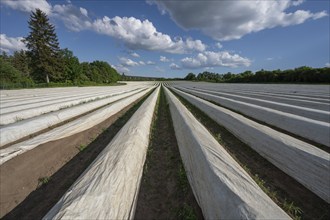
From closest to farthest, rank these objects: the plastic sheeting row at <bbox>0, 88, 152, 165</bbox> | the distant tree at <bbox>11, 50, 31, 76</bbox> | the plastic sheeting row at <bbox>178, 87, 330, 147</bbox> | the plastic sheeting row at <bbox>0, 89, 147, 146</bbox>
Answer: the plastic sheeting row at <bbox>0, 88, 152, 165</bbox>
the plastic sheeting row at <bbox>178, 87, 330, 147</bbox>
the plastic sheeting row at <bbox>0, 89, 147, 146</bbox>
the distant tree at <bbox>11, 50, 31, 76</bbox>

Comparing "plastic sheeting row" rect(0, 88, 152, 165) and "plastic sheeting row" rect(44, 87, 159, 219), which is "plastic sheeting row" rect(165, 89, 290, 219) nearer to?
"plastic sheeting row" rect(44, 87, 159, 219)

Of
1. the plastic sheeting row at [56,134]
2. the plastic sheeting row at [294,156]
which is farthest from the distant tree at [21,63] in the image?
the plastic sheeting row at [294,156]

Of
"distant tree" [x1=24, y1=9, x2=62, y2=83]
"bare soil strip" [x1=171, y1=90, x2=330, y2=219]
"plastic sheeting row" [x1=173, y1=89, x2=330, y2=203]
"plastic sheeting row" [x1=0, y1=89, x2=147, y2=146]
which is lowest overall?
"bare soil strip" [x1=171, y1=90, x2=330, y2=219]

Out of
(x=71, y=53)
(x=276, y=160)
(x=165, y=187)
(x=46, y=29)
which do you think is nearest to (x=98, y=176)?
(x=165, y=187)

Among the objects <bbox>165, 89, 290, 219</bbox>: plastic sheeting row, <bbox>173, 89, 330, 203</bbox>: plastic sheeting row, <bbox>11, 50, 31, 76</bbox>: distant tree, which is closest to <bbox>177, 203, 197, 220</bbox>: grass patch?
<bbox>165, 89, 290, 219</bbox>: plastic sheeting row

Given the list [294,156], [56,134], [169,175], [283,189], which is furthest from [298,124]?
[56,134]

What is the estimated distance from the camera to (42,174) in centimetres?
326

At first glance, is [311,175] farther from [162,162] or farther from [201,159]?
[162,162]

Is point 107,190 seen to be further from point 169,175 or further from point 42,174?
point 42,174

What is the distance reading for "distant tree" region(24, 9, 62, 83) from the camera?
32.0 m

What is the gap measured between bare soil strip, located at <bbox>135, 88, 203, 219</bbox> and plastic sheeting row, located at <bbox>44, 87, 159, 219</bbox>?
189 millimetres

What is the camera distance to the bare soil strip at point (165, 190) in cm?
229

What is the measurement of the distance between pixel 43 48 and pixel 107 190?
38.4 m

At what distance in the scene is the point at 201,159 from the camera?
271cm
